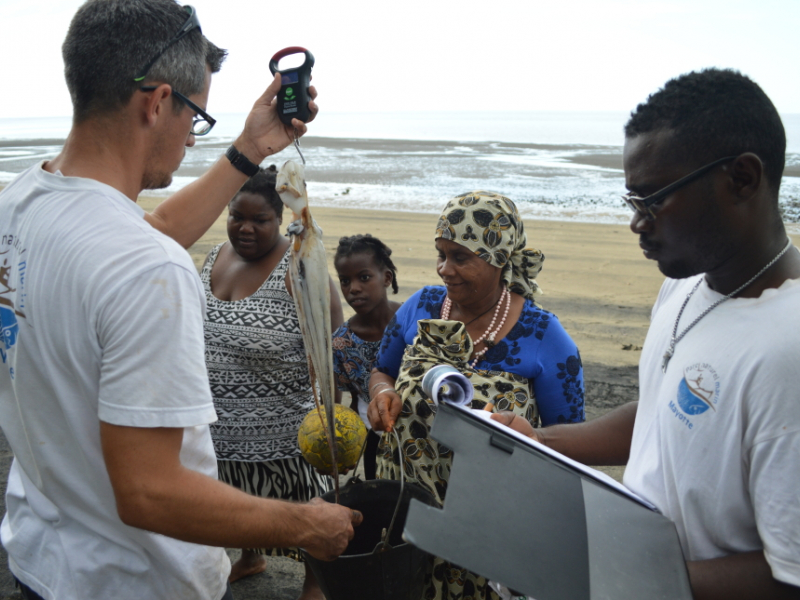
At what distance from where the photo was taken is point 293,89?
2184 millimetres

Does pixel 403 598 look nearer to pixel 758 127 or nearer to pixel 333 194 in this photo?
pixel 758 127

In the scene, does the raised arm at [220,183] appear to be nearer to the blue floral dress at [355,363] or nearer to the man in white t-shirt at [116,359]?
the man in white t-shirt at [116,359]

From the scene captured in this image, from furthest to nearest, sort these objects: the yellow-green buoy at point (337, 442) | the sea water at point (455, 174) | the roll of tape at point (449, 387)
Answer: the sea water at point (455, 174)
the yellow-green buoy at point (337, 442)
the roll of tape at point (449, 387)

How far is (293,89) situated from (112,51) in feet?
2.38

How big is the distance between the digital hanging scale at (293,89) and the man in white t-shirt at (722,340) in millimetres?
1112

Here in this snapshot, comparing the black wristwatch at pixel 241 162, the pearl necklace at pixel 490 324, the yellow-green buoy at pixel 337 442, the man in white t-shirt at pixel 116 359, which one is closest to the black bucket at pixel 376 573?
the man in white t-shirt at pixel 116 359

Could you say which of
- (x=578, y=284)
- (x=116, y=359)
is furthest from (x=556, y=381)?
(x=578, y=284)

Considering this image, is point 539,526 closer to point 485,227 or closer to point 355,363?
point 485,227

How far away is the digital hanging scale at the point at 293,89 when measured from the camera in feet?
6.98

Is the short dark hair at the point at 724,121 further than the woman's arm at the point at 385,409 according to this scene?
No

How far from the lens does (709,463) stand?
1418 millimetres

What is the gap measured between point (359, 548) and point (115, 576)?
1.07 metres

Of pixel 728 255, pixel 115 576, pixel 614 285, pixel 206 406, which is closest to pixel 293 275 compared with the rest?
pixel 206 406

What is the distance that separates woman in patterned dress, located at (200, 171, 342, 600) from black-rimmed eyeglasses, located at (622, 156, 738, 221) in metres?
1.97
